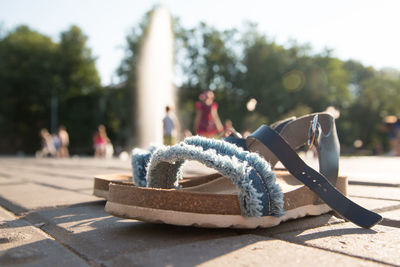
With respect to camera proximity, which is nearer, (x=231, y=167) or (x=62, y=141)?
(x=231, y=167)

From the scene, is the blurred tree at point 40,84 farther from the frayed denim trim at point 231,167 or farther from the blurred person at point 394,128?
the frayed denim trim at point 231,167

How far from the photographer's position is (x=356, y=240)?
1605mm

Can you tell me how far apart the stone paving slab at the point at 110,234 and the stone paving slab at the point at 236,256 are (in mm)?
73

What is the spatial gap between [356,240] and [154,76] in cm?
3425

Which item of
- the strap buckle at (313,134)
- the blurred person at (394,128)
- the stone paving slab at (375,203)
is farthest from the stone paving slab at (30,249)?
the blurred person at (394,128)

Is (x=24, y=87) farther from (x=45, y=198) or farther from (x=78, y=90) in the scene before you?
(x=45, y=198)

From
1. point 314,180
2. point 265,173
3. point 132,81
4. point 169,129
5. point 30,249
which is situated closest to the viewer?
point 30,249

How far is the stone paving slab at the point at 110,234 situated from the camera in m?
1.51

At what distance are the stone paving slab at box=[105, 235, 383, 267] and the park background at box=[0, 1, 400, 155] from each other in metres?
32.5

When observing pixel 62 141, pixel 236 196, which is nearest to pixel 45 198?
pixel 236 196

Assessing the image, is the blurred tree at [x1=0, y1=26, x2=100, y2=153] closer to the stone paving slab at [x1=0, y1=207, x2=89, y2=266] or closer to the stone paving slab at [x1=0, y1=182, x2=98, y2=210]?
the stone paving slab at [x1=0, y1=182, x2=98, y2=210]

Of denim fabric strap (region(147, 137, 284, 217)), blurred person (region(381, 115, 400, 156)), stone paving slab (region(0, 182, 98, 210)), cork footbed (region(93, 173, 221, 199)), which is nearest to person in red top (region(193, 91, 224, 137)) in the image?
stone paving slab (region(0, 182, 98, 210))

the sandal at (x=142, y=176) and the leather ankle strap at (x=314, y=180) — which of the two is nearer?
the leather ankle strap at (x=314, y=180)

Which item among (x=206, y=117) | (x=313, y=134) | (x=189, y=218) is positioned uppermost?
(x=206, y=117)
